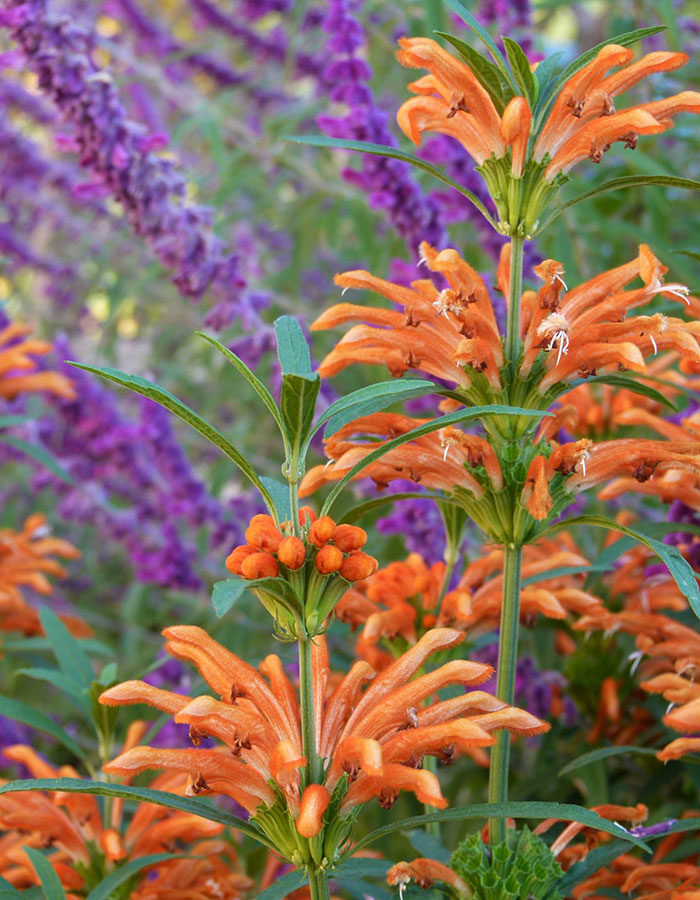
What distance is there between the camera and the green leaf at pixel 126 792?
0.74 metres

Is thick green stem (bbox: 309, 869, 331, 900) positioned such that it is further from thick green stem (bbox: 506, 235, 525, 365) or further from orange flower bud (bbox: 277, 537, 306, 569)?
thick green stem (bbox: 506, 235, 525, 365)

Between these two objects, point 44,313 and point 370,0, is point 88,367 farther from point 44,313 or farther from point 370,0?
point 44,313

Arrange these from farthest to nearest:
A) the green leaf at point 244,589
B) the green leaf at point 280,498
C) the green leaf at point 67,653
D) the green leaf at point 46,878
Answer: the green leaf at point 67,653 → the green leaf at point 46,878 → the green leaf at point 280,498 → the green leaf at point 244,589

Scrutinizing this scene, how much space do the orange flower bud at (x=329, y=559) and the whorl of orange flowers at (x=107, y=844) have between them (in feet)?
1.48

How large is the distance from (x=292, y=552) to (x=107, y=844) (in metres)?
0.53

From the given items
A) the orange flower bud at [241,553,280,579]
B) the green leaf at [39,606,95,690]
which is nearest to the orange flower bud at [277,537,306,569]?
the orange flower bud at [241,553,280,579]

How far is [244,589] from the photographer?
0.63 meters

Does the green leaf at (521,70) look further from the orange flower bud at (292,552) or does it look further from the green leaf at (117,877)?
the green leaf at (117,877)

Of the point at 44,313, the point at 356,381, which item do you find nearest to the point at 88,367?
the point at 356,381

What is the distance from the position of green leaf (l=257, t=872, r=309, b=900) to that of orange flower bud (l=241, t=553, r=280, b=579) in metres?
0.27

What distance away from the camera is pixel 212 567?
2.15 metres

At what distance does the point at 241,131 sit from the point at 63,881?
1.86 meters

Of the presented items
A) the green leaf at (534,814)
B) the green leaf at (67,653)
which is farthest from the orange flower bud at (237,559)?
the green leaf at (67,653)

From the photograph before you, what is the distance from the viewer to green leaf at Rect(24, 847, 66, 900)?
0.92 metres
